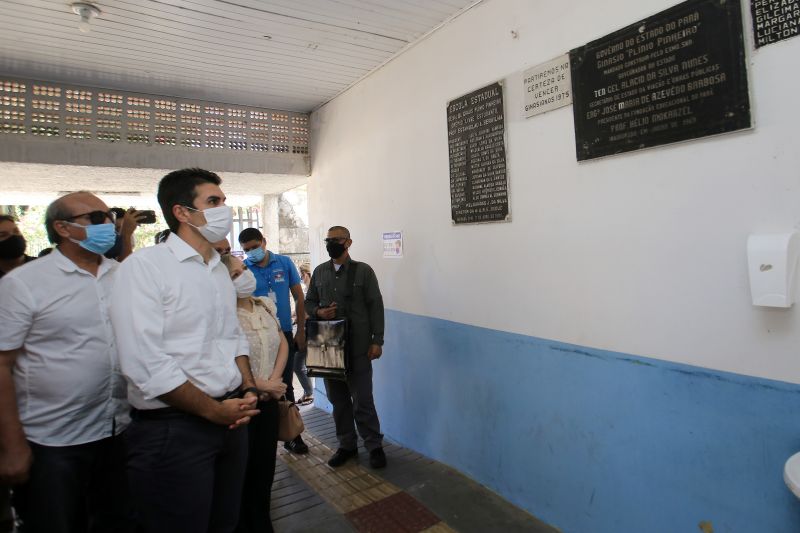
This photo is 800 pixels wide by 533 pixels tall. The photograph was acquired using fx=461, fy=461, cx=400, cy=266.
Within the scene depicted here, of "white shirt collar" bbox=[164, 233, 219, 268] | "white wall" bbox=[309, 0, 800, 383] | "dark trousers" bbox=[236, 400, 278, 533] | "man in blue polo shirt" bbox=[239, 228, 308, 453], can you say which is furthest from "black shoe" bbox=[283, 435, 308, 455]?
"white shirt collar" bbox=[164, 233, 219, 268]

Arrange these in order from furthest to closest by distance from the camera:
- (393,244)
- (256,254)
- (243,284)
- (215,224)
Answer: (393,244) → (256,254) → (243,284) → (215,224)

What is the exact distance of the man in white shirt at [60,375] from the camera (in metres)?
1.64

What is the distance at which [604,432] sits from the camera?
225cm

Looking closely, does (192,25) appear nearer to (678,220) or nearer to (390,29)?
(390,29)

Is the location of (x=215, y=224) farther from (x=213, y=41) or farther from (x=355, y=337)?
(x=213, y=41)

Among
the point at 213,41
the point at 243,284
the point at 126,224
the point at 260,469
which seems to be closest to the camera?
the point at 243,284

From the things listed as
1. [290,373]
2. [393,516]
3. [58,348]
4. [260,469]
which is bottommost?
[393,516]

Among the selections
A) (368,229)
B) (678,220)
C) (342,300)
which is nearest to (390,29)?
(368,229)

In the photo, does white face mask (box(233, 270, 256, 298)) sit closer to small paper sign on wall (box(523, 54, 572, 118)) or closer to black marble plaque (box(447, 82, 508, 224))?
black marble plaque (box(447, 82, 508, 224))

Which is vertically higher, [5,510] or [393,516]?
[5,510]

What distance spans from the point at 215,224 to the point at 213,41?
6.81 ft

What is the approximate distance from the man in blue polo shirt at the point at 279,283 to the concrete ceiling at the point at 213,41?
4.38 feet

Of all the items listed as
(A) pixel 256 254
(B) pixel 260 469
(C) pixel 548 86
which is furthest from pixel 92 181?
(C) pixel 548 86

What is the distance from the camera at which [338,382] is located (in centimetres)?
347
